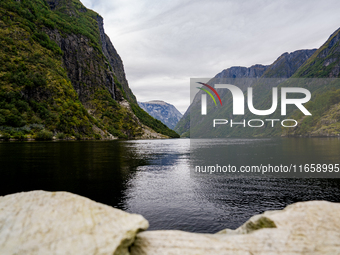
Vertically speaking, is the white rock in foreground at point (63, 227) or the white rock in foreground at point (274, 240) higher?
the white rock in foreground at point (63, 227)

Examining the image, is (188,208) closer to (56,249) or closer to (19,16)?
(56,249)

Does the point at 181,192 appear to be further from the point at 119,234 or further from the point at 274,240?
the point at 119,234

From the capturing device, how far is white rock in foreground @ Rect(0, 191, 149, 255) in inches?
196

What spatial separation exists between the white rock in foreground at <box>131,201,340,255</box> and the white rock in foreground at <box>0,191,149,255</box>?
2.09ft

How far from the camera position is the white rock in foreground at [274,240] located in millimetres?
5590

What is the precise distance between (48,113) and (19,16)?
104m

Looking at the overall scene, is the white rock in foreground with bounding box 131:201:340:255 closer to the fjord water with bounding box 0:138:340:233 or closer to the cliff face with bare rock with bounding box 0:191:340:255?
the cliff face with bare rock with bounding box 0:191:340:255

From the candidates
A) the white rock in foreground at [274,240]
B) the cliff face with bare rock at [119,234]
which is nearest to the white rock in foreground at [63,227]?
the cliff face with bare rock at [119,234]

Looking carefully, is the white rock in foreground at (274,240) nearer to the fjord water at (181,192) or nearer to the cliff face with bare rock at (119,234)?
the cliff face with bare rock at (119,234)

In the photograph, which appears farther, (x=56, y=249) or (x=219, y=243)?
(x=219, y=243)

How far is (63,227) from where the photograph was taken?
17.5 ft

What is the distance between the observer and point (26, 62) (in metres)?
156

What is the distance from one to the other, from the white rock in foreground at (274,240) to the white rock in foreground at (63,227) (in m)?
0.64

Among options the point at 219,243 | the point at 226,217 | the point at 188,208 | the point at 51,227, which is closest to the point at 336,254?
the point at 219,243
